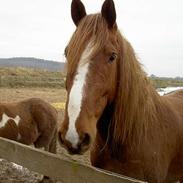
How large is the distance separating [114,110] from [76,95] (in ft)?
1.88

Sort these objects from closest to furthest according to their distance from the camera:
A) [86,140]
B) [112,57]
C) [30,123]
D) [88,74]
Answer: [86,140] → [88,74] → [112,57] → [30,123]

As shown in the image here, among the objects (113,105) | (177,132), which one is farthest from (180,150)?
(113,105)

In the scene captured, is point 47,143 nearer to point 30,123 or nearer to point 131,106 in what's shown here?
point 30,123

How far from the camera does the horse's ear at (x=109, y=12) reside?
251 centimetres

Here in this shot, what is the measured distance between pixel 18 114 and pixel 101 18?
5.66 m

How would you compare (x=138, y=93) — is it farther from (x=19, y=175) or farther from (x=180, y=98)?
(x=19, y=175)

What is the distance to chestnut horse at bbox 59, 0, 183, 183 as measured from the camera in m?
2.19

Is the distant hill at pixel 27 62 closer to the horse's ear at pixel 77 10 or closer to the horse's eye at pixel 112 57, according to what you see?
the horse's ear at pixel 77 10

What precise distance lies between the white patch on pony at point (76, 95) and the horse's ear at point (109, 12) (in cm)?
28

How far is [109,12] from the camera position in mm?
2529

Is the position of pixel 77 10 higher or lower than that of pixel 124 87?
higher

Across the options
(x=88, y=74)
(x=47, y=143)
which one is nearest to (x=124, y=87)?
(x=88, y=74)

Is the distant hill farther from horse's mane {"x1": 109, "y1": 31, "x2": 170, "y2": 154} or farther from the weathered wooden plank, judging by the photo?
the weathered wooden plank

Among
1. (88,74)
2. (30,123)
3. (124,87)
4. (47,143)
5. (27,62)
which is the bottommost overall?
(27,62)
